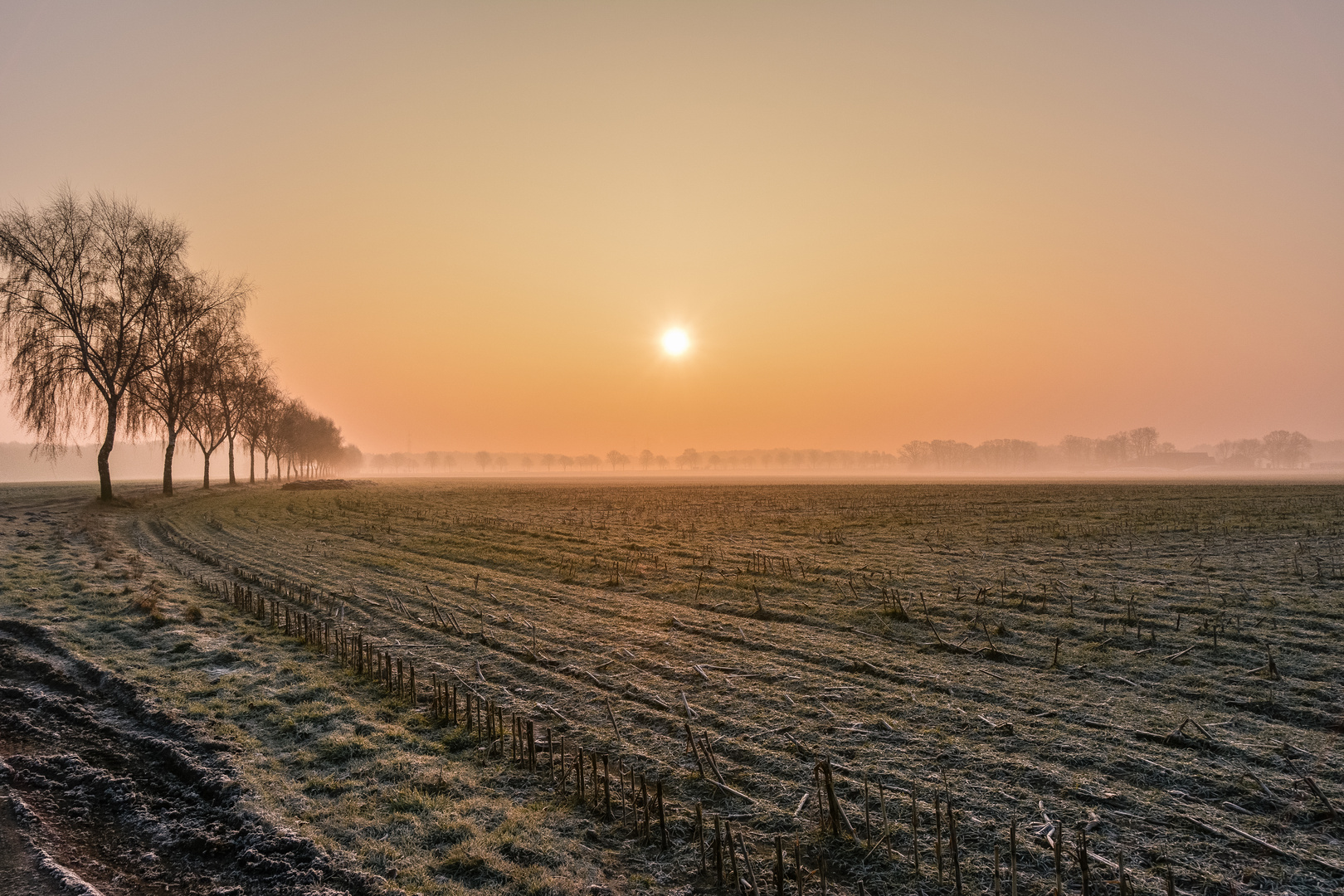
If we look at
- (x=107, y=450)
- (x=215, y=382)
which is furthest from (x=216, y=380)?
(x=107, y=450)

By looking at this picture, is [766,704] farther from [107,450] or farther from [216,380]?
[216,380]

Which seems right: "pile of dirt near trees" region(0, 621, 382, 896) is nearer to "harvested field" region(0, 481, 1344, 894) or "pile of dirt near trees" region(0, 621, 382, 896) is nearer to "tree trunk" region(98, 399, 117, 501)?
"harvested field" region(0, 481, 1344, 894)

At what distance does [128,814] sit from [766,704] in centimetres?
631

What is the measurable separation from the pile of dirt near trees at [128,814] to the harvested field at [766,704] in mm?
151

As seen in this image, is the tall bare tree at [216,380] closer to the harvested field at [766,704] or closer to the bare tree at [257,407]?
the bare tree at [257,407]

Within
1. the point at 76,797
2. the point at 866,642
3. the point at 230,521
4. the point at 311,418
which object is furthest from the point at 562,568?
the point at 311,418

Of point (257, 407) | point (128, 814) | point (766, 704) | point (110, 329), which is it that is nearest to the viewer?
point (128, 814)

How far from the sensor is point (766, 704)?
324 inches

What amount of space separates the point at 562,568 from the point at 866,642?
9624 millimetres

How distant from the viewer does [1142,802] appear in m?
5.87

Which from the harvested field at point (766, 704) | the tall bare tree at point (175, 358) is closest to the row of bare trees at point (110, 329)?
the tall bare tree at point (175, 358)

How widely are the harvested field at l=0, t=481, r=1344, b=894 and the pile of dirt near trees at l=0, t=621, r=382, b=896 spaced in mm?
151

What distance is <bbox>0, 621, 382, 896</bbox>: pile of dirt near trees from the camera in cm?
474

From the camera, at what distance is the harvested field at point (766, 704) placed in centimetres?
521
